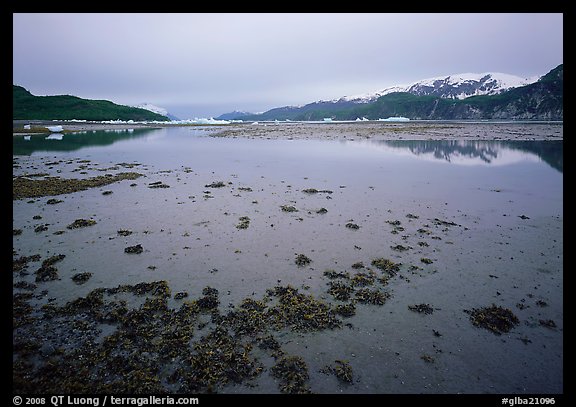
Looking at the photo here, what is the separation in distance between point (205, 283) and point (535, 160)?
1413 inches

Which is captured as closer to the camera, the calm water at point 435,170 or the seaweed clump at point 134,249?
the seaweed clump at point 134,249

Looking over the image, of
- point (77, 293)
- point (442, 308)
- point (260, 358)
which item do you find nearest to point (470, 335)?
point (442, 308)

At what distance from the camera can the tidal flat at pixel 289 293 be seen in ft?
19.3

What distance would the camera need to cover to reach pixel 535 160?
30.1 metres

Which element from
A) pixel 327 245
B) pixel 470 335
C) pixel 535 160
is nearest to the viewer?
pixel 470 335

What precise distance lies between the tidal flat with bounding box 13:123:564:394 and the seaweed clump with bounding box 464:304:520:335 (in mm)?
48

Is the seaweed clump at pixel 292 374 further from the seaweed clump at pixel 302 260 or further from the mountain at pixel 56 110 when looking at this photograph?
the mountain at pixel 56 110

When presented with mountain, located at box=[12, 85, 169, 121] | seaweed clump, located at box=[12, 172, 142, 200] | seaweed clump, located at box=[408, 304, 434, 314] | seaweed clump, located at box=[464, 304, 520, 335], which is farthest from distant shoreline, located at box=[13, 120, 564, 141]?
mountain, located at box=[12, 85, 169, 121]

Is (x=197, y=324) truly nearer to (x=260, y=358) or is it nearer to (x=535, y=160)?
(x=260, y=358)

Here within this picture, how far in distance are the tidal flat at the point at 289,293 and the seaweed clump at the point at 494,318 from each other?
5 cm

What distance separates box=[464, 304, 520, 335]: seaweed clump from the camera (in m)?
7.21

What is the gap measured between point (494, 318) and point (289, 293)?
542cm

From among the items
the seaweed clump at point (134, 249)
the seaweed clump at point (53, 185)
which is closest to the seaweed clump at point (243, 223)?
the seaweed clump at point (134, 249)

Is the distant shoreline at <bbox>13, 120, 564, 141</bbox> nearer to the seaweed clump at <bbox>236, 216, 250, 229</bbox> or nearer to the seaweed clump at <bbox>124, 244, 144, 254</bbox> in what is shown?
the seaweed clump at <bbox>236, 216, 250, 229</bbox>
